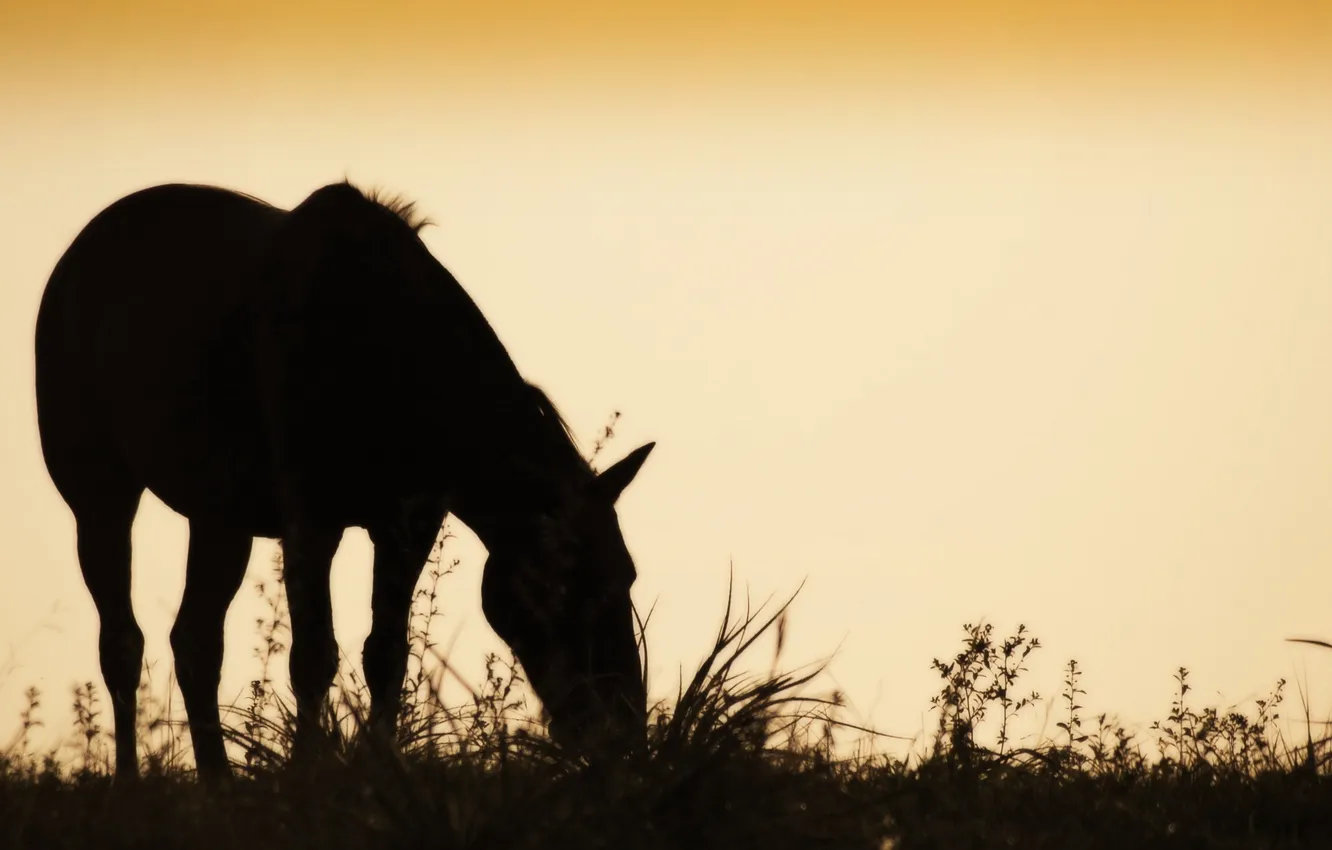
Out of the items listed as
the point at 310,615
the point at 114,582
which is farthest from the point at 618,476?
the point at 114,582

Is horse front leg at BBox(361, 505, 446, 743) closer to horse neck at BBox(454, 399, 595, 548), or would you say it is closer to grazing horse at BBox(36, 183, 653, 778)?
grazing horse at BBox(36, 183, 653, 778)

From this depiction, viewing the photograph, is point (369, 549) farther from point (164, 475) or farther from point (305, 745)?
point (305, 745)

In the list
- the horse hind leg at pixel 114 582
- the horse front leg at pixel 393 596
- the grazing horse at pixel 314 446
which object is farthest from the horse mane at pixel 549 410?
the horse hind leg at pixel 114 582

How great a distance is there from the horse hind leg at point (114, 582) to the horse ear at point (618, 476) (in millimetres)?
2473

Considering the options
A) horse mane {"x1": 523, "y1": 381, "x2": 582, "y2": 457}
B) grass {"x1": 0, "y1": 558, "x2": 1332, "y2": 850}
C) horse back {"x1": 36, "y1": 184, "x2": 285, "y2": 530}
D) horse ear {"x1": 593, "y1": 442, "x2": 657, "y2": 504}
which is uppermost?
horse back {"x1": 36, "y1": 184, "x2": 285, "y2": 530}

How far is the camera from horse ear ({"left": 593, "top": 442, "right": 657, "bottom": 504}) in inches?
193

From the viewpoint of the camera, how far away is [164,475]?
6.22m

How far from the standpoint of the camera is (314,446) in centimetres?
550

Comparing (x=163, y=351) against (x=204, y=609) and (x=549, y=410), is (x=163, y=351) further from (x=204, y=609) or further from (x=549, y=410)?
(x=549, y=410)

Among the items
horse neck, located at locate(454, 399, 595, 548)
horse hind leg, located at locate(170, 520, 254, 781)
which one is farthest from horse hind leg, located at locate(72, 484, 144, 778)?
horse neck, located at locate(454, 399, 595, 548)

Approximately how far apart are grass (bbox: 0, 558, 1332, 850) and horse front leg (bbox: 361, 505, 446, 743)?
61 cm

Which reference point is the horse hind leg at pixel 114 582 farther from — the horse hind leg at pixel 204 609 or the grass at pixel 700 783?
the grass at pixel 700 783

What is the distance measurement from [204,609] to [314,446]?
1081 millimetres

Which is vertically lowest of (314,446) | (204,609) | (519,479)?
(204,609)
